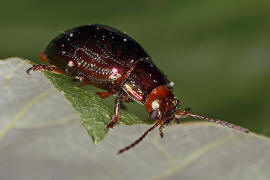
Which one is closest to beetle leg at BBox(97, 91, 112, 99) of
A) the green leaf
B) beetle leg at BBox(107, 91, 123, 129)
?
beetle leg at BBox(107, 91, 123, 129)

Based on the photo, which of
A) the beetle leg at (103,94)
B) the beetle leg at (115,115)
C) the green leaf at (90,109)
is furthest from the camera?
the beetle leg at (103,94)

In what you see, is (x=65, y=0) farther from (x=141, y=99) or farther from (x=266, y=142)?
(x=266, y=142)

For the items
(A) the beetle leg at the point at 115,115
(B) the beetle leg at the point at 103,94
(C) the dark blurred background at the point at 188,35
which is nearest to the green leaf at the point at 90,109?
(A) the beetle leg at the point at 115,115

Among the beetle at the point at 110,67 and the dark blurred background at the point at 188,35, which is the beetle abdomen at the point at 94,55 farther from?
the dark blurred background at the point at 188,35

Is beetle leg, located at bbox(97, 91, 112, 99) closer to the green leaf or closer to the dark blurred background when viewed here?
the green leaf

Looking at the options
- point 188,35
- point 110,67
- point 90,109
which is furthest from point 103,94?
point 188,35
